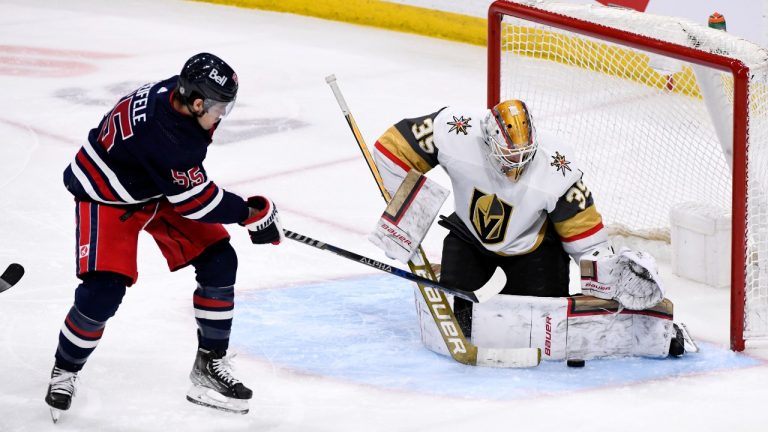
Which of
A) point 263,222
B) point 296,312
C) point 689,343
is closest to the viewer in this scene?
point 263,222

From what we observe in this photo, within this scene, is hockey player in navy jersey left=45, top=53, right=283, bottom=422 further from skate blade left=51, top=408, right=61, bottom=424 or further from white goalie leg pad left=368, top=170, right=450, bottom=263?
white goalie leg pad left=368, top=170, right=450, bottom=263

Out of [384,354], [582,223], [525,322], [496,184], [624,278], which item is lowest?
[384,354]

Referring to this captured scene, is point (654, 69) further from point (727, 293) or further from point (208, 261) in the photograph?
point (208, 261)

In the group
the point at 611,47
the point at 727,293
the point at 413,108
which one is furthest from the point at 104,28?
the point at 727,293

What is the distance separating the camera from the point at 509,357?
326 centimetres

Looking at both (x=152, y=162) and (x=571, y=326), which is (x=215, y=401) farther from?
(x=571, y=326)

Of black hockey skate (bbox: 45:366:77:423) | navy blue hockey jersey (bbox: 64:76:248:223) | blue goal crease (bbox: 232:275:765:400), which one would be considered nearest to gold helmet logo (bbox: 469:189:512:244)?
blue goal crease (bbox: 232:275:765:400)

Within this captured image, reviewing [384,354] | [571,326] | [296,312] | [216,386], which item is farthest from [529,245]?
[216,386]

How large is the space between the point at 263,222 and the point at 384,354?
612 mm

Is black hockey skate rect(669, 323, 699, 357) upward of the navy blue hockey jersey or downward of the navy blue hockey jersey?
downward

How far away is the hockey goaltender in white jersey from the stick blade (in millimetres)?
28

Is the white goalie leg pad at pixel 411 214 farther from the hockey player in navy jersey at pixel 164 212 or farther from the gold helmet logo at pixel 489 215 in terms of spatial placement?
the hockey player in navy jersey at pixel 164 212

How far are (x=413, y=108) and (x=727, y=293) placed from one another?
232 cm

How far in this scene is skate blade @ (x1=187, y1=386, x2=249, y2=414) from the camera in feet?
9.96
